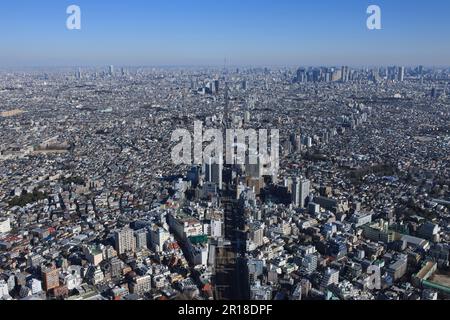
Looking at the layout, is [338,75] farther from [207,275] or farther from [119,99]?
[207,275]

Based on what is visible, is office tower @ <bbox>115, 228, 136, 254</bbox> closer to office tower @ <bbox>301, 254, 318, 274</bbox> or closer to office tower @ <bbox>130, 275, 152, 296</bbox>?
office tower @ <bbox>130, 275, 152, 296</bbox>

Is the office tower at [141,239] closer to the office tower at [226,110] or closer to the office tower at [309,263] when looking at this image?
the office tower at [309,263]

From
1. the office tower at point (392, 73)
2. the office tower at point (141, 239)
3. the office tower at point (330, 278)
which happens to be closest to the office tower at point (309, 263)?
the office tower at point (330, 278)

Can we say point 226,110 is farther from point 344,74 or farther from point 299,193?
point 344,74

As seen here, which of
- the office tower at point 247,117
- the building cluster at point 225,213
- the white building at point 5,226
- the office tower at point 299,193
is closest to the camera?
the building cluster at point 225,213

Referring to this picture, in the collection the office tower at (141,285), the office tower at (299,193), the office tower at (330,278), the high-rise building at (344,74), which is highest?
the high-rise building at (344,74)

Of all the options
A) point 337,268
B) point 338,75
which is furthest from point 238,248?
point 338,75

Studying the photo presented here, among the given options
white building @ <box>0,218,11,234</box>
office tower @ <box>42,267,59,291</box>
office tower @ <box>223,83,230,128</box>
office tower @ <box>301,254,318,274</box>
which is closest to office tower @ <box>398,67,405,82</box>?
office tower @ <box>223,83,230,128</box>
